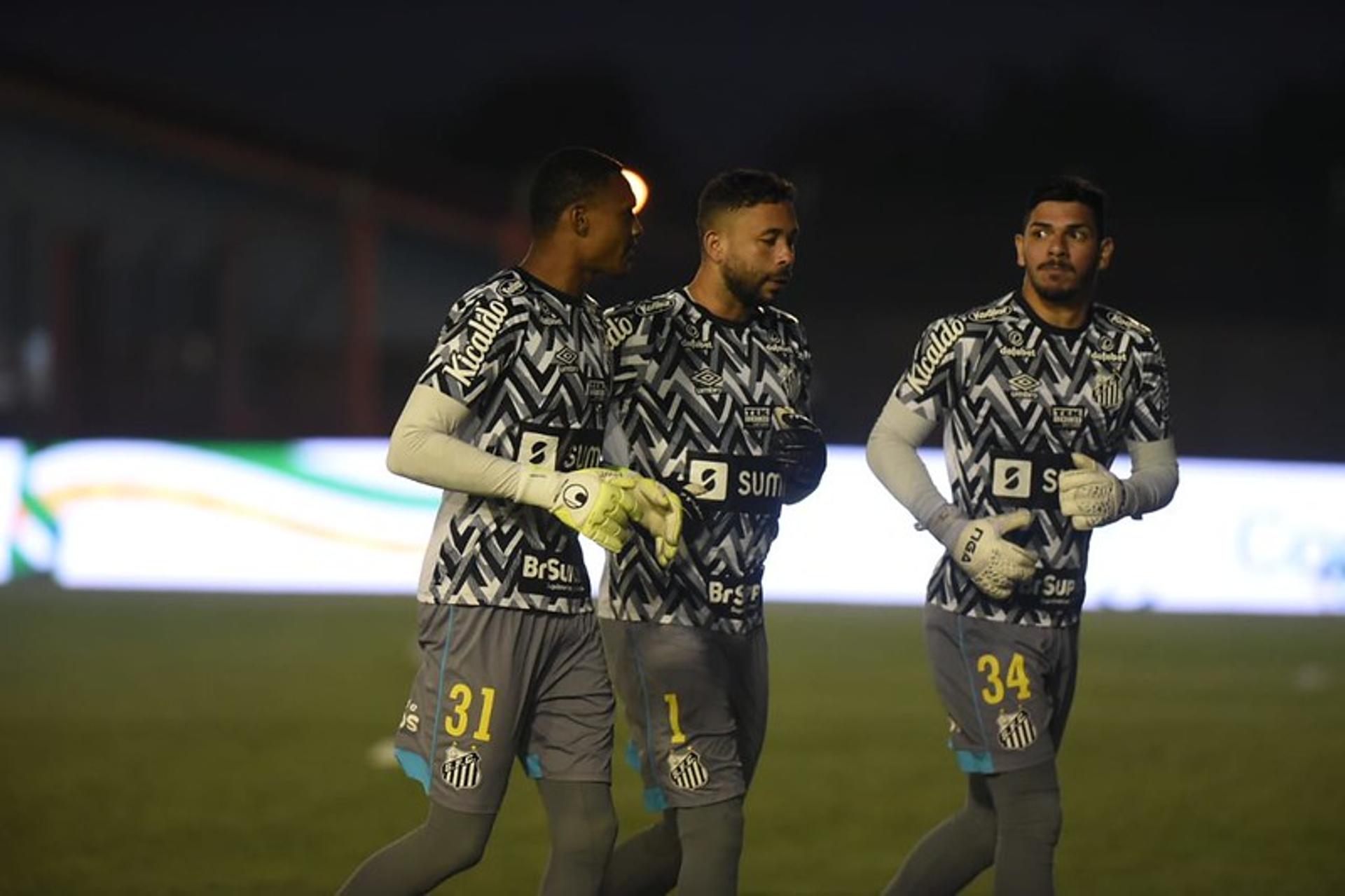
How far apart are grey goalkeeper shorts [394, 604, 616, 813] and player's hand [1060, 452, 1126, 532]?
4.62 feet

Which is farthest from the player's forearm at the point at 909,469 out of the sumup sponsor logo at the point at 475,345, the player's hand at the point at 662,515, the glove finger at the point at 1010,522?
the sumup sponsor logo at the point at 475,345

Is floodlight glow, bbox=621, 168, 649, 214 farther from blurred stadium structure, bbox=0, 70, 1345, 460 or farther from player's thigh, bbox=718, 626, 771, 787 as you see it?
blurred stadium structure, bbox=0, 70, 1345, 460

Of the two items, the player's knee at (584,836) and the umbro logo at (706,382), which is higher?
the umbro logo at (706,382)

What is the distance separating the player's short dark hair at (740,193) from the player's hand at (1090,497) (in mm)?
1125

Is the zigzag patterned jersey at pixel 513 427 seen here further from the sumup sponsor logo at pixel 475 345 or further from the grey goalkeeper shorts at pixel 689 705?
the grey goalkeeper shorts at pixel 689 705

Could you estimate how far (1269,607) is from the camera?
16359 millimetres

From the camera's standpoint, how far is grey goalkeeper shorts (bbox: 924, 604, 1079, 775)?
6078mm

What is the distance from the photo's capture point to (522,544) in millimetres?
5555

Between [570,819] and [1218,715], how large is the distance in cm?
761

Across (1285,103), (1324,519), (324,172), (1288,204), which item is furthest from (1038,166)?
(1324,519)

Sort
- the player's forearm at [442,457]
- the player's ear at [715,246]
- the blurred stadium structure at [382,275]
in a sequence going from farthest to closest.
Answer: the blurred stadium structure at [382,275] < the player's ear at [715,246] < the player's forearm at [442,457]

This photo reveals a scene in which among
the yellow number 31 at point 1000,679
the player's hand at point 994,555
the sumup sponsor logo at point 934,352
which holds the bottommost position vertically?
the yellow number 31 at point 1000,679

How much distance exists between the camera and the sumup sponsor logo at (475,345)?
5.41 m

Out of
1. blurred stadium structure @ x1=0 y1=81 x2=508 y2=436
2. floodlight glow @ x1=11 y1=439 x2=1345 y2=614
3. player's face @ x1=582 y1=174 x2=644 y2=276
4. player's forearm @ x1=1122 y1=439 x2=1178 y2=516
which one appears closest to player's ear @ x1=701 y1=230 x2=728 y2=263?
player's face @ x1=582 y1=174 x2=644 y2=276
